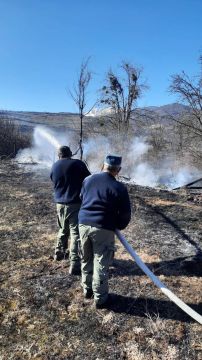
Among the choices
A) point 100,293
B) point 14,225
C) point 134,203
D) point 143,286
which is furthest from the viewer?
point 134,203

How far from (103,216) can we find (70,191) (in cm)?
129

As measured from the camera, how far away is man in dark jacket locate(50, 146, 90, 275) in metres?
5.71

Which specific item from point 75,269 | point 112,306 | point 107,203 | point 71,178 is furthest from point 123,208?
point 75,269

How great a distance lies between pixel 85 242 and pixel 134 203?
18.6 ft

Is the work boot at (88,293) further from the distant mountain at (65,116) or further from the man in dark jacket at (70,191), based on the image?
the distant mountain at (65,116)

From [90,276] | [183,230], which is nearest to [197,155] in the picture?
[183,230]

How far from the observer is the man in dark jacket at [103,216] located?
4.58m

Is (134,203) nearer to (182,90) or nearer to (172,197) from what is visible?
(172,197)

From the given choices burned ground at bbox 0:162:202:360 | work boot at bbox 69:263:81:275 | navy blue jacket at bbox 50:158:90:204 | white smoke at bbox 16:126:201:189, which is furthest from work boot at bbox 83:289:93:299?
white smoke at bbox 16:126:201:189

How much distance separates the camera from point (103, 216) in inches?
182

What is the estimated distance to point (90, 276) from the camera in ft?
16.2

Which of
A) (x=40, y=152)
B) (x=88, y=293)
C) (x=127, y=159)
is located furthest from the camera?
(x=40, y=152)

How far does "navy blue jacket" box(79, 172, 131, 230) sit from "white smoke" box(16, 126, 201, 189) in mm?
11432

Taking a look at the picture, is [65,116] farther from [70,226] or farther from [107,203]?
[107,203]
